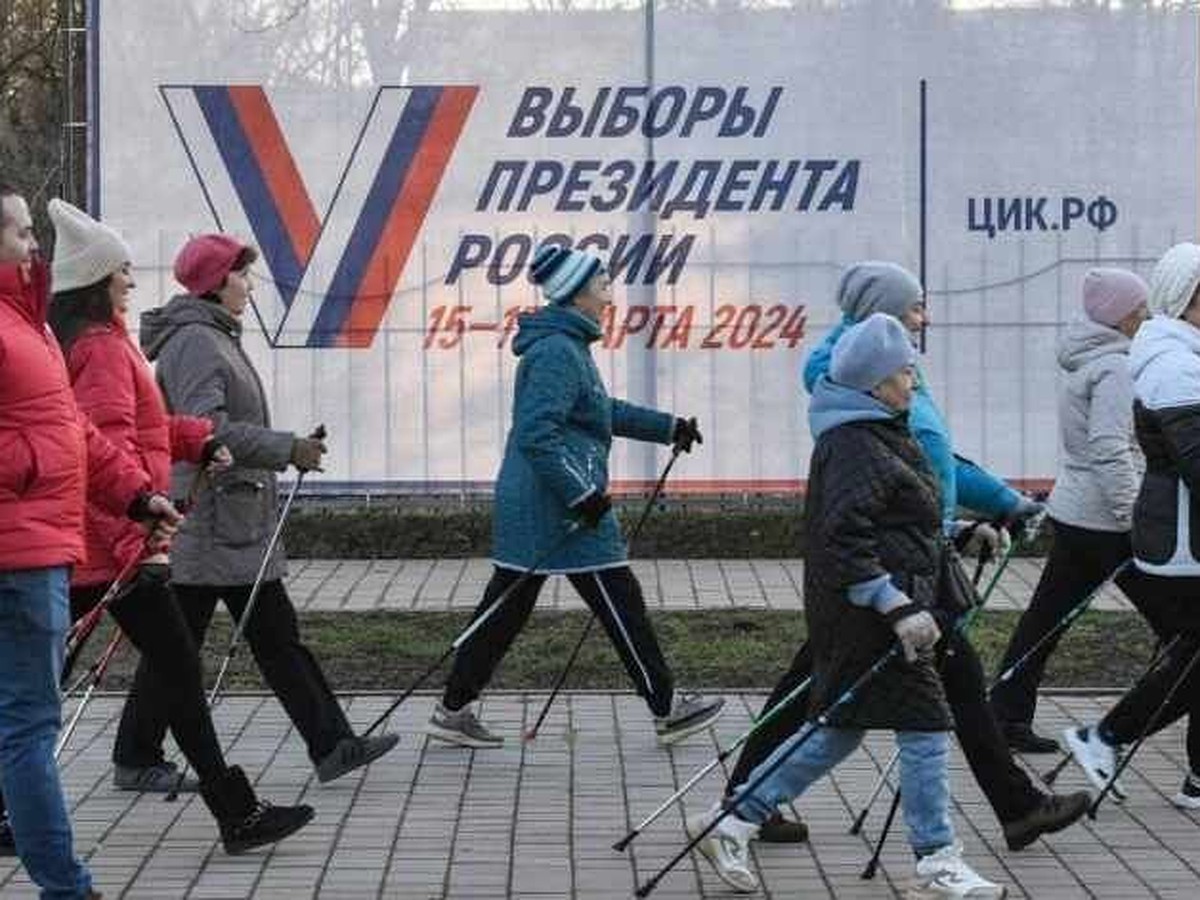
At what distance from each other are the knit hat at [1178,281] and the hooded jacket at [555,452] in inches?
76.9

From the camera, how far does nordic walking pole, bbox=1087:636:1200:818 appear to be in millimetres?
8077

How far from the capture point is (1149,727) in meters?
8.27

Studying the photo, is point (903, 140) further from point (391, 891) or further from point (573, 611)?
point (391, 891)

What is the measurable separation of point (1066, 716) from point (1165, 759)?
0.82 metres

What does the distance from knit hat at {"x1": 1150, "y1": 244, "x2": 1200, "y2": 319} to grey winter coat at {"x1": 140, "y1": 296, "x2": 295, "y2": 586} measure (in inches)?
108

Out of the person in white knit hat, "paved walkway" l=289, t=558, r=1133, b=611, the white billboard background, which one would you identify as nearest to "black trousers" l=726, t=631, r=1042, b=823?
the person in white knit hat

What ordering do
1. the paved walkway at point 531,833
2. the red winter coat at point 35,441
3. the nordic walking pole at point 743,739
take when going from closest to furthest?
the red winter coat at point 35,441
the paved walkway at point 531,833
the nordic walking pole at point 743,739

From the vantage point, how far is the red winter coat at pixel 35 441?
6.41 m

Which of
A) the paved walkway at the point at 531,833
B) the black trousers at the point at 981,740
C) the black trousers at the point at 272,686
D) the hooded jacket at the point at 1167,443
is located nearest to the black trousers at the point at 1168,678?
the hooded jacket at the point at 1167,443

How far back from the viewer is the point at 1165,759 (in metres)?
8.97

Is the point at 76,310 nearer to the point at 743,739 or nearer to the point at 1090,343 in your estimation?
the point at 743,739

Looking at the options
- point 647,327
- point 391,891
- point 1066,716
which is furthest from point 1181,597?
point 647,327

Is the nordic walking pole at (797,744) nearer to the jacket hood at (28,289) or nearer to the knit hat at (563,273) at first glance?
the jacket hood at (28,289)

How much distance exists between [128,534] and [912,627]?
233cm
